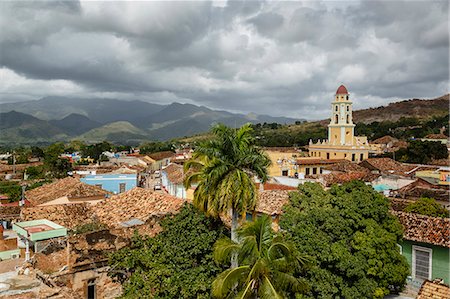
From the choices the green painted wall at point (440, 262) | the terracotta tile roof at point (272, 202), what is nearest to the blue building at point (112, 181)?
the terracotta tile roof at point (272, 202)

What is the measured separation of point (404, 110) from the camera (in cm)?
13212

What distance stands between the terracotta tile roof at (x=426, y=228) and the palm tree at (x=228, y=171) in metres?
7.70

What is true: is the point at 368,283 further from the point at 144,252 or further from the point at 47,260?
the point at 47,260

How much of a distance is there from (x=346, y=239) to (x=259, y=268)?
6572 mm

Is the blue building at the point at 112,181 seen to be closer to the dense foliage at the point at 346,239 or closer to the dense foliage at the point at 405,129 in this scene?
the dense foliage at the point at 346,239

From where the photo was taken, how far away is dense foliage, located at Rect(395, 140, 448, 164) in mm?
41969

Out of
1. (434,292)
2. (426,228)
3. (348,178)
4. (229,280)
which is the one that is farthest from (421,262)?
(348,178)

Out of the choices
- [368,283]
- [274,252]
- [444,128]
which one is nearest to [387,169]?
[368,283]

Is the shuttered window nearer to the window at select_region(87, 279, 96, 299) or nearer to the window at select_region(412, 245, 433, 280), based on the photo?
the window at select_region(412, 245, 433, 280)

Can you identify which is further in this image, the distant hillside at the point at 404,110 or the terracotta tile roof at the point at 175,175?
the distant hillside at the point at 404,110

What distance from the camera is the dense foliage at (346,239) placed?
12445 millimetres

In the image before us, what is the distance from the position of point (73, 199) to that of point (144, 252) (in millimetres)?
12786

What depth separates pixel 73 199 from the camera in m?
23.2

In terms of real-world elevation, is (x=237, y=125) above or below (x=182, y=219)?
above
